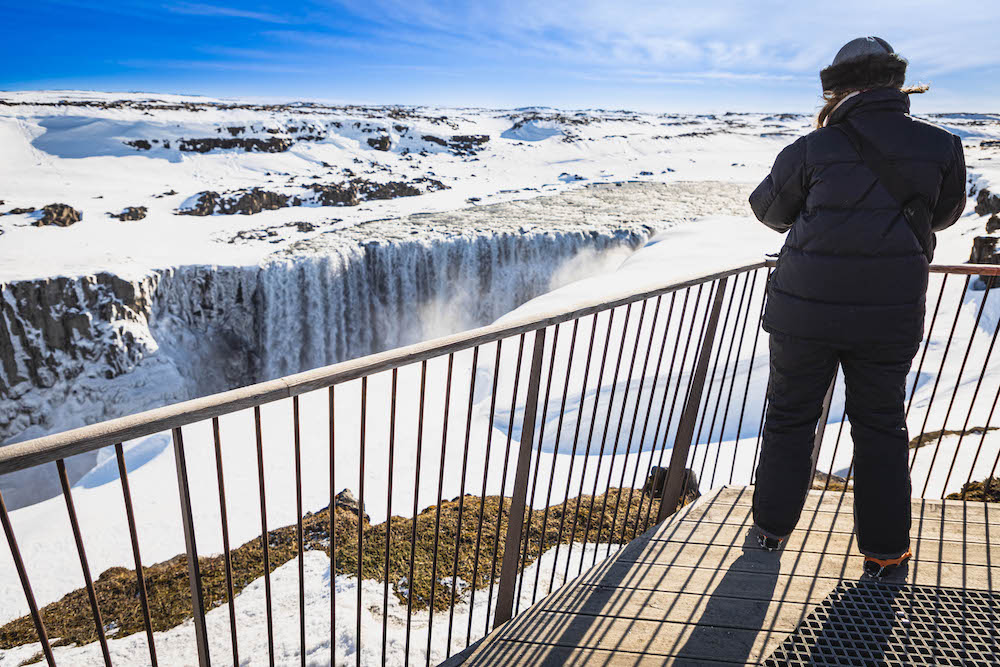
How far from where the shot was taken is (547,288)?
18469mm

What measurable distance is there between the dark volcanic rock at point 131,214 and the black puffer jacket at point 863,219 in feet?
73.8

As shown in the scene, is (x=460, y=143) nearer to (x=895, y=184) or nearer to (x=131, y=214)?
(x=131, y=214)

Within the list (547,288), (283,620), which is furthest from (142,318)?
(283,620)

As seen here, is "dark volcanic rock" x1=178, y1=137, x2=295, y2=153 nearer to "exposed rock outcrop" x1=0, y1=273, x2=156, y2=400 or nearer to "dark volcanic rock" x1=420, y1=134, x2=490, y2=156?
"dark volcanic rock" x1=420, y1=134, x2=490, y2=156

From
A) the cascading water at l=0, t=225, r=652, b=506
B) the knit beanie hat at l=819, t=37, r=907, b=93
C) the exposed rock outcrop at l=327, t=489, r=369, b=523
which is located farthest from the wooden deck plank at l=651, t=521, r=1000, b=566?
the cascading water at l=0, t=225, r=652, b=506

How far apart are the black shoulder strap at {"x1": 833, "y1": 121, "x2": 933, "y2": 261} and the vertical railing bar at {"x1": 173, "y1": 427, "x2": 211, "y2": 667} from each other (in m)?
2.12

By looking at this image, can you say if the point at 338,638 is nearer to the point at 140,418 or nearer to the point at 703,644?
the point at 703,644

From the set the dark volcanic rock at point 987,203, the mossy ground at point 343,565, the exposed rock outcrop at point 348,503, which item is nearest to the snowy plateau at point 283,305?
the mossy ground at point 343,565

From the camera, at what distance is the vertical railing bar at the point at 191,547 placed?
4.10 feet

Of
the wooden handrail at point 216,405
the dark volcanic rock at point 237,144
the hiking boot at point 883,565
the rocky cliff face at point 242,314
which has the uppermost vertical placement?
the dark volcanic rock at point 237,144

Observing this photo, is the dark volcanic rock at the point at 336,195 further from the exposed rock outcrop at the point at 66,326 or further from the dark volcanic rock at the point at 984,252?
the dark volcanic rock at the point at 984,252

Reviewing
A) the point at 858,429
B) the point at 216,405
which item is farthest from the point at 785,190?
the point at 216,405

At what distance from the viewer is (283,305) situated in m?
15.6

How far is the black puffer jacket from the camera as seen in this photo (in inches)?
72.5
